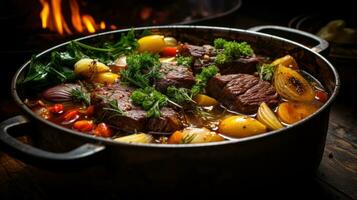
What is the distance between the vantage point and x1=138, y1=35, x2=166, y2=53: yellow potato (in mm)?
2843

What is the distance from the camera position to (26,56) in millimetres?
3379

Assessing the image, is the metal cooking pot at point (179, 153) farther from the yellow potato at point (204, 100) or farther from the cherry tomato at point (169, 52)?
the cherry tomato at point (169, 52)

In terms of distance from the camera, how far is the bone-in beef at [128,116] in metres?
2.04

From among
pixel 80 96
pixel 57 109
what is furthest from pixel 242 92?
pixel 57 109

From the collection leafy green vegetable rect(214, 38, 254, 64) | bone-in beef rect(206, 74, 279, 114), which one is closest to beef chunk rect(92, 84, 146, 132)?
bone-in beef rect(206, 74, 279, 114)

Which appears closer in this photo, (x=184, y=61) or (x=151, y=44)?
(x=184, y=61)

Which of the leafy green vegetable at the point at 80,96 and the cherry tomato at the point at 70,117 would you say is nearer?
the cherry tomato at the point at 70,117

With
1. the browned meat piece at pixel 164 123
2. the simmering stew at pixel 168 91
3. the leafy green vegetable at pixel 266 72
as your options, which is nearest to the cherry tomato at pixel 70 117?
the simmering stew at pixel 168 91

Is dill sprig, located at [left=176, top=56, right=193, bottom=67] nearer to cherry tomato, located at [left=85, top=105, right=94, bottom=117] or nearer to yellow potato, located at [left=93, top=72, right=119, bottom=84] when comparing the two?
yellow potato, located at [left=93, top=72, right=119, bottom=84]

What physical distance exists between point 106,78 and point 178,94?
1.68 feet

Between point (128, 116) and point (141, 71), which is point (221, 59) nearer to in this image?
point (141, 71)

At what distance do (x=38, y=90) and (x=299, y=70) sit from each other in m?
1.57

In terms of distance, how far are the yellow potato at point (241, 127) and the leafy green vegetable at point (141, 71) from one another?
21.1 inches

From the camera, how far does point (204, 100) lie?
2314 mm
